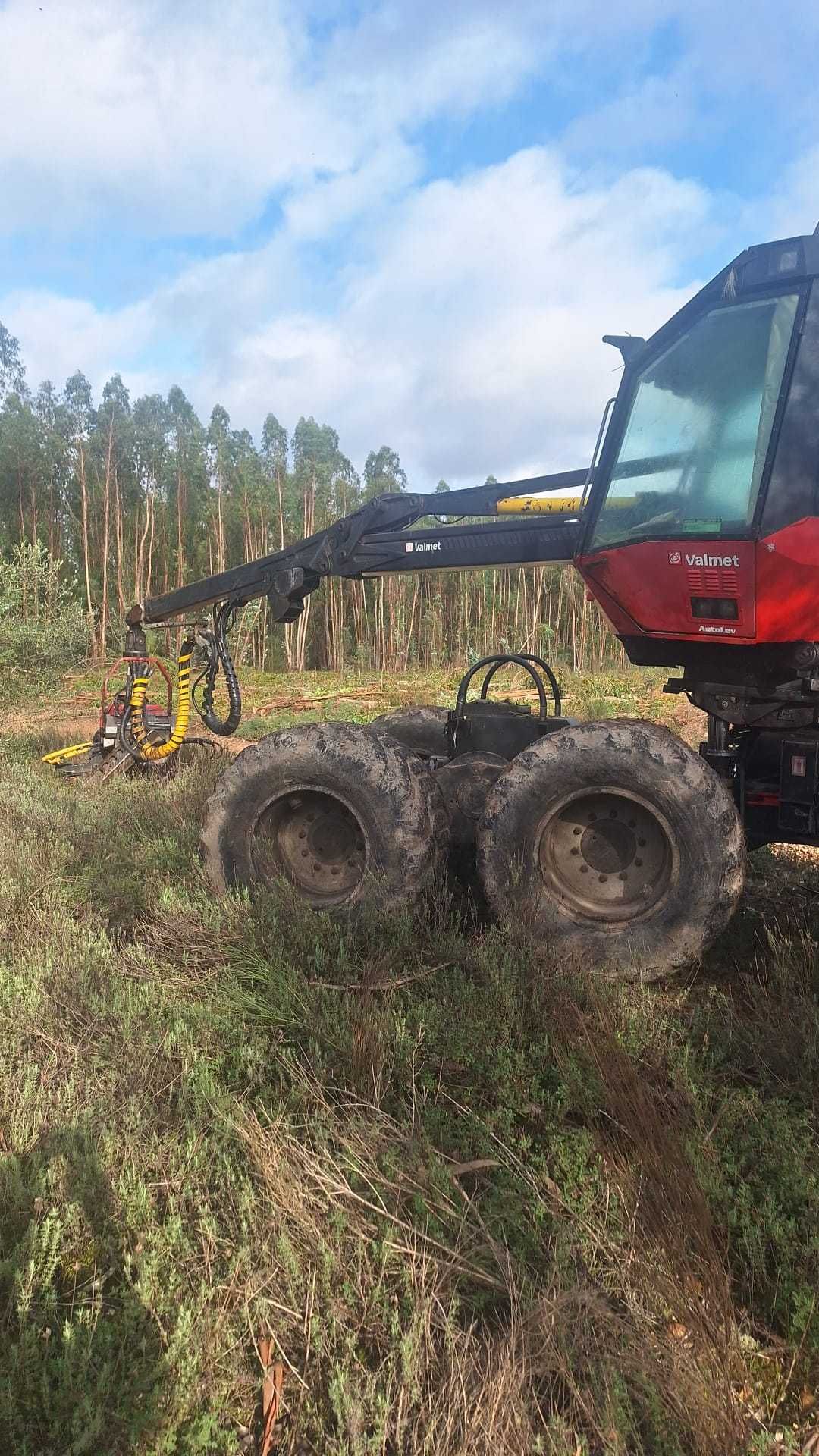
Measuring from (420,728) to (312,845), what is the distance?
1967 millimetres

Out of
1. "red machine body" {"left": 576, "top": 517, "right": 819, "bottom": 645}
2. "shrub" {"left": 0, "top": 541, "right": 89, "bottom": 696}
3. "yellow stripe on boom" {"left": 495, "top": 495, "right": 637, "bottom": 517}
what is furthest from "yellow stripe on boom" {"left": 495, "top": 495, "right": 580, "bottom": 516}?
"shrub" {"left": 0, "top": 541, "right": 89, "bottom": 696}

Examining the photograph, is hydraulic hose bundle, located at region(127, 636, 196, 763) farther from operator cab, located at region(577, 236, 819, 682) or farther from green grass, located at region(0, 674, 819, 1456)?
operator cab, located at region(577, 236, 819, 682)

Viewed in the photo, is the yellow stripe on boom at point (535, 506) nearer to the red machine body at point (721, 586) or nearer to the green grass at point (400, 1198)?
the red machine body at point (721, 586)

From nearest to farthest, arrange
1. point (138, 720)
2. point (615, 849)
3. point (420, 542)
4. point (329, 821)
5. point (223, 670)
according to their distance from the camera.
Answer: point (615, 849) → point (329, 821) → point (420, 542) → point (223, 670) → point (138, 720)

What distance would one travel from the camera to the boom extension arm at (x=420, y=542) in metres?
4.86

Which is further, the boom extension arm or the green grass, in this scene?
the boom extension arm

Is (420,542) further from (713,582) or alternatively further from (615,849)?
(615,849)

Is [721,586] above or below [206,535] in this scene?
below

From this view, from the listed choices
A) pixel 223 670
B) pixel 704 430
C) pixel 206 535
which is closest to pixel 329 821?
pixel 223 670

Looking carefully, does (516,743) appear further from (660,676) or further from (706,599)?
(660,676)

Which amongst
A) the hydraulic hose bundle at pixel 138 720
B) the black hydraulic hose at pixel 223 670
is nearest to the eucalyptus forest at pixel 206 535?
the hydraulic hose bundle at pixel 138 720

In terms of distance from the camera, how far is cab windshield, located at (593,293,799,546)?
374cm

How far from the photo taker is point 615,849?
4.11 meters

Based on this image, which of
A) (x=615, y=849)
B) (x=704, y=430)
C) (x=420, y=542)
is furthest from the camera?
(x=420, y=542)
